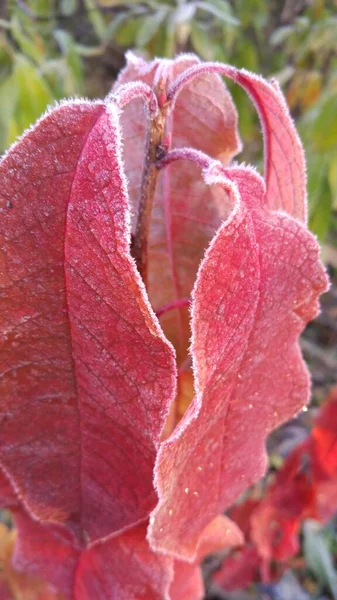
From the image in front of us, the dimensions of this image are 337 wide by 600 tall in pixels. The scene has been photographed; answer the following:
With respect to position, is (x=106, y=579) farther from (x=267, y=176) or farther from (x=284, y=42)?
(x=284, y=42)

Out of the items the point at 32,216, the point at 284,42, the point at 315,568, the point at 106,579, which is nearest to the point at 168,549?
the point at 106,579

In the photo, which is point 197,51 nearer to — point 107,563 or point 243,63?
point 243,63

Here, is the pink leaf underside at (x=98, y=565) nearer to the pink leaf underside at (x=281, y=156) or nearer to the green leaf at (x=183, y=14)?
the pink leaf underside at (x=281, y=156)

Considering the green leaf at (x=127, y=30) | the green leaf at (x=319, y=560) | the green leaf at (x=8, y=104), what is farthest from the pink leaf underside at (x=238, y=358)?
the green leaf at (x=319, y=560)

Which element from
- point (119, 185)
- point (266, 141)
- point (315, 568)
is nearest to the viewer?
point (119, 185)

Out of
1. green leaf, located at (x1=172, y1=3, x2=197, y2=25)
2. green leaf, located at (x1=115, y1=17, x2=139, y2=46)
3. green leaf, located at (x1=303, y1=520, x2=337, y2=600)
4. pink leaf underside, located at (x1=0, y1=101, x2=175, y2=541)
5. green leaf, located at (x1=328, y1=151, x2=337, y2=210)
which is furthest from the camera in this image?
green leaf, located at (x1=303, y1=520, x2=337, y2=600)

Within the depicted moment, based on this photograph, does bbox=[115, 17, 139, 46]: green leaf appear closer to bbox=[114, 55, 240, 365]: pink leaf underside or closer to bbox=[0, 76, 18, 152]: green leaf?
bbox=[0, 76, 18, 152]: green leaf

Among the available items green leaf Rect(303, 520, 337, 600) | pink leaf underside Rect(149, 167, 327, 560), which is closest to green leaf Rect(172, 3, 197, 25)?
pink leaf underside Rect(149, 167, 327, 560)
